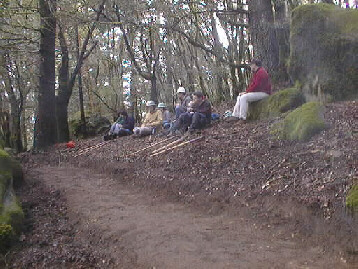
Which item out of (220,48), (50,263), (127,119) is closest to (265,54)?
(220,48)

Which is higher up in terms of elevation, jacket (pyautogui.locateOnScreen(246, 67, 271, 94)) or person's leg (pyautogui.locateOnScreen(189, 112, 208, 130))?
jacket (pyautogui.locateOnScreen(246, 67, 271, 94))

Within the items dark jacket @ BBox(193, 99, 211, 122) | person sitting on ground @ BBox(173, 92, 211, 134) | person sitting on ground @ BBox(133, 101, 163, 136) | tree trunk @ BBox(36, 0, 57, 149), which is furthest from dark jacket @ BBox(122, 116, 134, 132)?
dark jacket @ BBox(193, 99, 211, 122)

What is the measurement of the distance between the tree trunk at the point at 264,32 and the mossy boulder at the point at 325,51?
1352 millimetres

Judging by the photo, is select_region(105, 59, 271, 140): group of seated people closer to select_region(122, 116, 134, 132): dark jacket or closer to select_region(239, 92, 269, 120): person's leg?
select_region(239, 92, 269, 120): person's leg

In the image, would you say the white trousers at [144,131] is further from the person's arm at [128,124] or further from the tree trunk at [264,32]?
the tree trunk at [264,32]

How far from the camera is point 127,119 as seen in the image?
14.3 m

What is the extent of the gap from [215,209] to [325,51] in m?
4.80

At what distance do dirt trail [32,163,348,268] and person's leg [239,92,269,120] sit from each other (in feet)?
12.4

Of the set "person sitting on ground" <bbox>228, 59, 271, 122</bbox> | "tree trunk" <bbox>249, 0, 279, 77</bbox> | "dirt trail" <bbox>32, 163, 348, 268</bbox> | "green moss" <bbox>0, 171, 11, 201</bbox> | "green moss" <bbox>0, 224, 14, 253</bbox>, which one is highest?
"tree trunk" <bbox>249, 0, 279, 77</bbox>

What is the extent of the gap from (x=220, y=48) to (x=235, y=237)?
1152 cm

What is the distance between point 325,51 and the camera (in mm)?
8398

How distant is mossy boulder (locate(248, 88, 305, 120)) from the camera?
28.5 ft

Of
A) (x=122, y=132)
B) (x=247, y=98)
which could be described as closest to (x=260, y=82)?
(x=247, y=98)

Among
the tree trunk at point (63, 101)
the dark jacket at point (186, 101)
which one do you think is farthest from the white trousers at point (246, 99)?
the tree trunk at point (63, 101)
